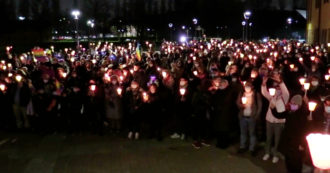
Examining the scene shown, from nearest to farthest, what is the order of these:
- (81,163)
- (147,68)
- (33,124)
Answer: (81,163) < (33,124) < (147,68)

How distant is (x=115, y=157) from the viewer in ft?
29.4

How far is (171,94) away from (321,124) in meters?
4.39

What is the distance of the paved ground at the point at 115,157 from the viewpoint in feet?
26.8

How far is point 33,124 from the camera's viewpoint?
1140cm

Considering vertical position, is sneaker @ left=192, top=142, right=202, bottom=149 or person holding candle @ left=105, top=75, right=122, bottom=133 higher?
person holding candle @ left=105, top=75, right=122, bottom=133

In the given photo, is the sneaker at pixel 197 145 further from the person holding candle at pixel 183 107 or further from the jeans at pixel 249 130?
the jeans at pixel 249 130

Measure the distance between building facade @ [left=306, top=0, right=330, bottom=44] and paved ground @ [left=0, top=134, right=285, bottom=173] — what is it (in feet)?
88.3

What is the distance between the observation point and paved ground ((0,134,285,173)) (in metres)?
8.16

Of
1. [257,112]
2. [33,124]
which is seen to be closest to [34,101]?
[33,124]

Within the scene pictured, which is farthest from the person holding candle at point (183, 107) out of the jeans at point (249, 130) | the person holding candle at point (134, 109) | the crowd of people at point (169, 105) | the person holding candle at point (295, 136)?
the person holding candle at point (295, 136)

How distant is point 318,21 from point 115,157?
31.7 metres

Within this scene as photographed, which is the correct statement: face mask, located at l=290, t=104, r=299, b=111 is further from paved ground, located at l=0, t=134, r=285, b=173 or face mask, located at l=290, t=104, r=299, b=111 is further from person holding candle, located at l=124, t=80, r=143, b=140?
person holding candle, located at l=124, t=80, r=143, b=140

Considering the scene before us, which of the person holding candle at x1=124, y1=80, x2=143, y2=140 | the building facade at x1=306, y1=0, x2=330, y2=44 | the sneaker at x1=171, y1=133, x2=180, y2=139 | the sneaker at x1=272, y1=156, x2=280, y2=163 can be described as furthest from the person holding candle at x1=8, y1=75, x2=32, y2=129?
the building facade at x1=306, y1=0, x2=330, y2=44

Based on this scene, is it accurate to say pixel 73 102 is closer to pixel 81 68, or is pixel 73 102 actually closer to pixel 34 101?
pixel 34 101
